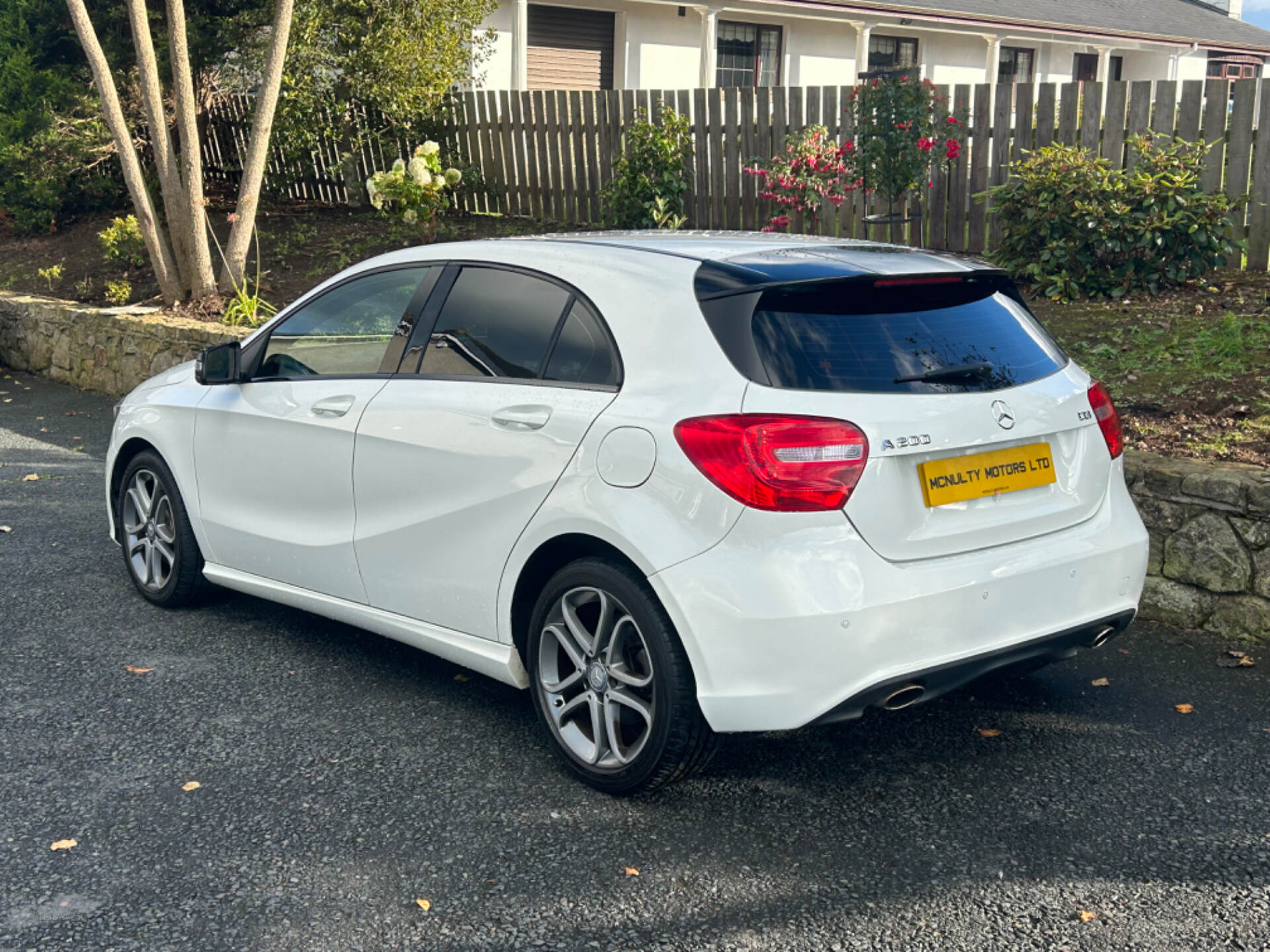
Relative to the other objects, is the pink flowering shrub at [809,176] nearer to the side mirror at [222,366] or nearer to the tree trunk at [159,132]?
the tree trunk at [159,132]

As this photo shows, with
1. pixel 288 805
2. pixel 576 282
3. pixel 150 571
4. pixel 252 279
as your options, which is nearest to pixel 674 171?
pixel 252 279

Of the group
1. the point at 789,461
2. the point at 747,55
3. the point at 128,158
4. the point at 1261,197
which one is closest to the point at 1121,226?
the point at 1261,197

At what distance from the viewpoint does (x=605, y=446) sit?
369cm

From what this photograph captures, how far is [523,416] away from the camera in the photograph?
3.98m

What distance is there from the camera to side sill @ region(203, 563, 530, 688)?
162 inches

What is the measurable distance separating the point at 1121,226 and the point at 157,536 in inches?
250

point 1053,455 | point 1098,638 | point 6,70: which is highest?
point 6,70

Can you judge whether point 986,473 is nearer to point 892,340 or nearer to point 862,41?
point 892,340

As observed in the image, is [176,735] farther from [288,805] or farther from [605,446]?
[605,446]

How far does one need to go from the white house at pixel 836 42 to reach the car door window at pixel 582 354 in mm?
13357

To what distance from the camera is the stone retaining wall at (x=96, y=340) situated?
35.6 feet

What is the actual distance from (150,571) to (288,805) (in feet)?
7.65

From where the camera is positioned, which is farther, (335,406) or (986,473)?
(335,406)

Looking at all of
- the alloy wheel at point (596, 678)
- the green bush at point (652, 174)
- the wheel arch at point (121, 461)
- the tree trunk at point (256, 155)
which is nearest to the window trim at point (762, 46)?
the green bush at point (652, 174)
